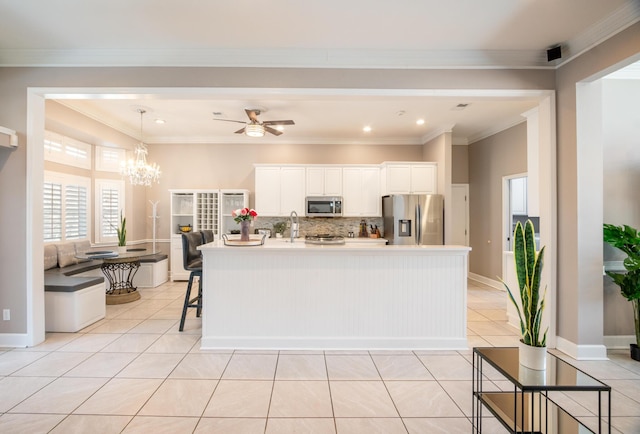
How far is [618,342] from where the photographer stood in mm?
3164

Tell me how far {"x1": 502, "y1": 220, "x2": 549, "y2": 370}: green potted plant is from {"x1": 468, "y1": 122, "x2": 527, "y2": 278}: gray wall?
3702 millimetres

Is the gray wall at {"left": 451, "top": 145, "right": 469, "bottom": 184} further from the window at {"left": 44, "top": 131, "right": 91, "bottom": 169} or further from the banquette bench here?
the window at {"left": 44, "top": 131, "right": 91, "bottom": 169}

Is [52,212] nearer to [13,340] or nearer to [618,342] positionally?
[13,340]

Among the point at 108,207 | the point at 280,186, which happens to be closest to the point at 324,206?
the point at 280,186

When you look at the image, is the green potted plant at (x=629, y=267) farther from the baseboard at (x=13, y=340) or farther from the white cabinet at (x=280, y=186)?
the baseboard at (x=13, y=340)

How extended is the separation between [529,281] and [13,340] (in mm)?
4600

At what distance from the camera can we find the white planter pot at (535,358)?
1.62m

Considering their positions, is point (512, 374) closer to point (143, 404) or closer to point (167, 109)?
point (143, 404)

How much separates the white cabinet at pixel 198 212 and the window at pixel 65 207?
1.38 metres

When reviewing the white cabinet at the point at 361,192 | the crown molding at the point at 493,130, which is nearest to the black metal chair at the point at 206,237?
the white cabinet at the point at 361,192

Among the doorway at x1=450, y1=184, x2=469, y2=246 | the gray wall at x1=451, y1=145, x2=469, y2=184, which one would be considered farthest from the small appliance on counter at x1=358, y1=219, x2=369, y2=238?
the gray wall at x1=451, y1=145, x2=469, y2=184

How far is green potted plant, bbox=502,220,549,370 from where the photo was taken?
1627 millimetres

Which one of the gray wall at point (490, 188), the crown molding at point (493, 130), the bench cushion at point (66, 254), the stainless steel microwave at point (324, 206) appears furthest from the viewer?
the stainless steel microwave at point (324, 206)

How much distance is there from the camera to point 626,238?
2910 mm
